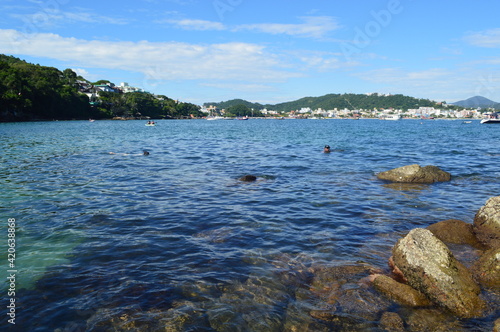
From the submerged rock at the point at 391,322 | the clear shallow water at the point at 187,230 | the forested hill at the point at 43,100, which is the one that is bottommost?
the submerged rock at the point at 391,322

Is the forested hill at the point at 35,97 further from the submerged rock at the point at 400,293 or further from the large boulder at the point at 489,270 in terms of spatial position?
the large boulder at the point at 489,270

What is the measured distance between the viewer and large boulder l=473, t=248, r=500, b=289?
24.8 ft

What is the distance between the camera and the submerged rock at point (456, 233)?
10.1 meters

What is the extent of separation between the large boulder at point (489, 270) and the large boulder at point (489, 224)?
1.67 meters

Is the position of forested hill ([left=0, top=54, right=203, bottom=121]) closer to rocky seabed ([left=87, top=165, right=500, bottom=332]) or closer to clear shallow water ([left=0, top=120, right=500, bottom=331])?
clear shallow water ([left=0, top=120, right=500, bottom=331])

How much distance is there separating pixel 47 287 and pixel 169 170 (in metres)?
16.5

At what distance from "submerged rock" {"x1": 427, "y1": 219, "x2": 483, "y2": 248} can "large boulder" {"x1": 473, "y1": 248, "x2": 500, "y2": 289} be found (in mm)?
1890

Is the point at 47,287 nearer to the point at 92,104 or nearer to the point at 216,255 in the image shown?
the point at 216,255

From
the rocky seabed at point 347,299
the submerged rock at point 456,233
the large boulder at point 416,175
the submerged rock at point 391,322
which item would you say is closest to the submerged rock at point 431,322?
the rocky seabed at point 347,299

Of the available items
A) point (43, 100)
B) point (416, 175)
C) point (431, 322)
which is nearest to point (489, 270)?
point (431, 322)

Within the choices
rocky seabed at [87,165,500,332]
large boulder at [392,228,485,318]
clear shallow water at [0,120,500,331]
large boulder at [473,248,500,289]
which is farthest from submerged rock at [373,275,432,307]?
large boulder at [473,248,500,289]

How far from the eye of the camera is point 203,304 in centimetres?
674

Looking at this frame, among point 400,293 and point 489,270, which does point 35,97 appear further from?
point 489,270

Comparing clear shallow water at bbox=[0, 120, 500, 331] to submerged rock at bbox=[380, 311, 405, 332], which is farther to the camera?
clear shallow water at bbox=[0, 120, 500, 331]
